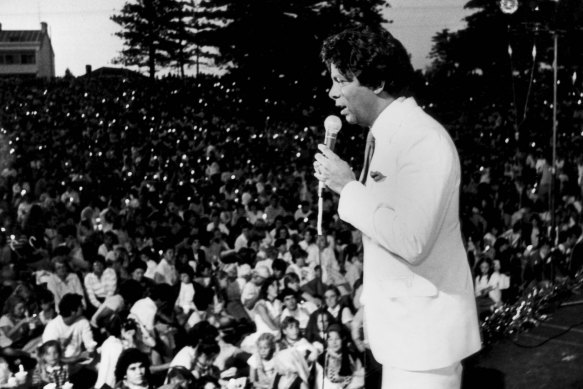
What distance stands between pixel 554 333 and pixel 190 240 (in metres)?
5.81

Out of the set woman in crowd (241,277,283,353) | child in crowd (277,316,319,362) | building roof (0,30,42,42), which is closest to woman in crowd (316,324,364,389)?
child in crowd (277,316,319,362)

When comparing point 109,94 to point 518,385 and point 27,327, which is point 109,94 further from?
point 518,385

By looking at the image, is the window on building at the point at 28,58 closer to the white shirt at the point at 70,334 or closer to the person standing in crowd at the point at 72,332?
the person standing in crowd at the point at 72,332

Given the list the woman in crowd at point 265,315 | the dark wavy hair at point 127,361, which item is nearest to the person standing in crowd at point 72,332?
the dark wavy hair at point 127,361

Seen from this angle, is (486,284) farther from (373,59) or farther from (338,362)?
(373,59)

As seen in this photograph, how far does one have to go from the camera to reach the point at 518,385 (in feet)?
11.8

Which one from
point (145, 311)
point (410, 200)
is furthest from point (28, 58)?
point (410, 200)

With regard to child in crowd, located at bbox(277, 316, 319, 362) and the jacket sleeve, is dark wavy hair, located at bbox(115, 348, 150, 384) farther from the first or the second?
the jacket sleeve

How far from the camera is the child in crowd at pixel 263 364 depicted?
517 cm

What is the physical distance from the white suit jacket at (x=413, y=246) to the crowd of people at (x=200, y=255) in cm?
55

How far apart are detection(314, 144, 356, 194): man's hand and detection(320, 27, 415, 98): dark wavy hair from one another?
0.16 meters

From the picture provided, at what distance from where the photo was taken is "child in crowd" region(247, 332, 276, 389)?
5172 millimetres

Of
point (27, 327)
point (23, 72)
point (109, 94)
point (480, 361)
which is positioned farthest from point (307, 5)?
point (23, 72)

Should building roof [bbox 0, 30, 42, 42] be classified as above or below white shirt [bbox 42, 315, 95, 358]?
above
